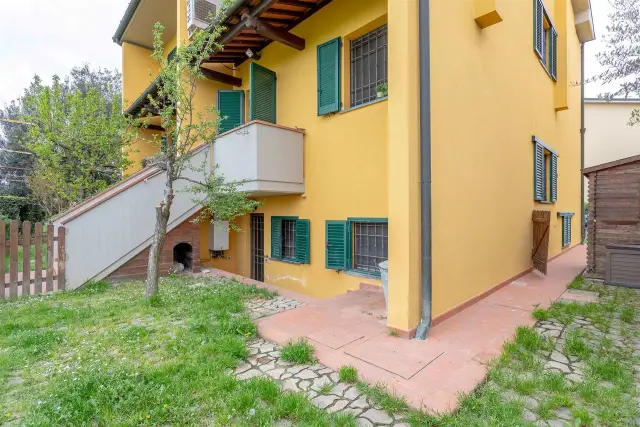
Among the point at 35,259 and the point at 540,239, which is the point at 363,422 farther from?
the point at 540,239

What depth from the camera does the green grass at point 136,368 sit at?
7.72 feet

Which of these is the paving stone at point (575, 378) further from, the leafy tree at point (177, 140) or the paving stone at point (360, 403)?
the leafy tree at point (177, 140)

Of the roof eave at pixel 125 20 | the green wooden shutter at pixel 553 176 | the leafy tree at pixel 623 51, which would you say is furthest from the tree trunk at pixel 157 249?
the roof eave at pixel 125 20

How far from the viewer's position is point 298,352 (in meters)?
3.26

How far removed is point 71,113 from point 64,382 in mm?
10878

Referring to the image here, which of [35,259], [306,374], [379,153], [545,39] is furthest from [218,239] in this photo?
[545,39]

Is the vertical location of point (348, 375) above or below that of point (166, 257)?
below

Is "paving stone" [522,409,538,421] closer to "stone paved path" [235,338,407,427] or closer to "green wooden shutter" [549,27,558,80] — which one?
"stone paved path" [235,338,407,427]

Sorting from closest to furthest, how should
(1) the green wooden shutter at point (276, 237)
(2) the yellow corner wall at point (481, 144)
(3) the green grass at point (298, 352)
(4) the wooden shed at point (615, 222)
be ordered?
(3) the green grass at point (298, 352), (2) the yellow corner wall at point (481, 144), (4) the wooden shed at point (615, 222), (1) the green wooden shutter at point (276, 237)

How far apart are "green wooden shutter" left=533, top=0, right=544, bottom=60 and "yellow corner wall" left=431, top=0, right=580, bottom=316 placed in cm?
29

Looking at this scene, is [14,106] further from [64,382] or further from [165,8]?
[64,382]

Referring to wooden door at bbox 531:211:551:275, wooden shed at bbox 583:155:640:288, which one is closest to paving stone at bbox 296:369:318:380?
wooden door at bbox 531:211:551:275

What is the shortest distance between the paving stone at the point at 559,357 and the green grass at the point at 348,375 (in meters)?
2.13

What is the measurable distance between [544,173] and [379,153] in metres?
5.68
